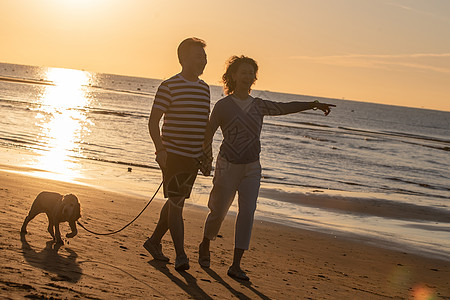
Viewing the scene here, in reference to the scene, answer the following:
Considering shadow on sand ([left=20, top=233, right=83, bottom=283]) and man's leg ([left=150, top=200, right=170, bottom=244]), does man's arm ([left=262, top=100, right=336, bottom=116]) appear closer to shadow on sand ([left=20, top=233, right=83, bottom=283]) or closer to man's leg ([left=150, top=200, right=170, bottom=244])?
man's leg ([left=150, top=200, right=170, bottom=244])

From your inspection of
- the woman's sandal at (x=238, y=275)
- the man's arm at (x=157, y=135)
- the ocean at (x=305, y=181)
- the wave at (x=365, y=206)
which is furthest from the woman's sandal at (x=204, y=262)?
the wave at (x=365, y=206)

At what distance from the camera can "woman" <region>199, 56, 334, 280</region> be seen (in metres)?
5.60

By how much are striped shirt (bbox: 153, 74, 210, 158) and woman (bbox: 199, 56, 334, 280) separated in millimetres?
214

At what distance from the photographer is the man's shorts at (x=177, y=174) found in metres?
5.38

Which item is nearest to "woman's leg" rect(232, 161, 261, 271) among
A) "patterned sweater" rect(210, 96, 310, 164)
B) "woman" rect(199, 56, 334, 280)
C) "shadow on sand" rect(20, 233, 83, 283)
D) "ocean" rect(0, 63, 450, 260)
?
"woman" rect(199, 56, 334, 280)

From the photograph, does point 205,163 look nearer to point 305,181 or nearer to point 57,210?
point 57,210

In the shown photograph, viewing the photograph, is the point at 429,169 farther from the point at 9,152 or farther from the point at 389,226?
the point at 9,152

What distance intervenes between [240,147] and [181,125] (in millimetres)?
645

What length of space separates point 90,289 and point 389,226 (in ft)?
29.8

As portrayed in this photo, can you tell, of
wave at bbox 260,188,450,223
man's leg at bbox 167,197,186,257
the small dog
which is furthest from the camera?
wave at bbox 260,188,450,223

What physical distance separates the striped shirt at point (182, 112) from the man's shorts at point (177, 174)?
2.4 inches

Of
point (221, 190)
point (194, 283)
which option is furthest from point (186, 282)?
point (221, 190)

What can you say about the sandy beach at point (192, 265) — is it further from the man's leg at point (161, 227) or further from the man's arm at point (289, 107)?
the man's arm at point (289, 107)

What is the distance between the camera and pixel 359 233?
10.8m
